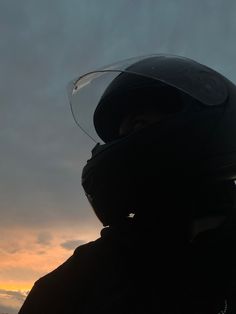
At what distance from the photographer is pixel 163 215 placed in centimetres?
198

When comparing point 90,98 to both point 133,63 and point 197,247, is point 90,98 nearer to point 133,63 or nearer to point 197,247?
point 133,63

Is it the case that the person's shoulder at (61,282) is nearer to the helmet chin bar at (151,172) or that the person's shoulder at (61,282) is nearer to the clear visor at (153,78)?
the helmet chin bar at (151,172)

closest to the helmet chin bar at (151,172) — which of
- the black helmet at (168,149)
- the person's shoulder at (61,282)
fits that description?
the black helmet at (168,149)

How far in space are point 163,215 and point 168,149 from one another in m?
0.30

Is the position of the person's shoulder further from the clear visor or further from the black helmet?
the clear visor

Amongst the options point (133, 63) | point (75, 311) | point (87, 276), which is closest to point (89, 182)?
point (87, 276)

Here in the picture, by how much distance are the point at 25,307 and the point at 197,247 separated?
0.82 meters

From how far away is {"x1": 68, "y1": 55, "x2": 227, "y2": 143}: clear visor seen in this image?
2.33m

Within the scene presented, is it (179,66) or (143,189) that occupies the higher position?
(179,66)

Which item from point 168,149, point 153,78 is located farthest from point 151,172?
point 153,78

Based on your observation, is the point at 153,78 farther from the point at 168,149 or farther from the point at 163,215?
the point at 163,215

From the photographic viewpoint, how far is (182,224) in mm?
1947

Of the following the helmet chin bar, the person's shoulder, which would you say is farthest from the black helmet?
the person's shoulder

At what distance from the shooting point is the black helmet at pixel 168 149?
2023 millimetres
